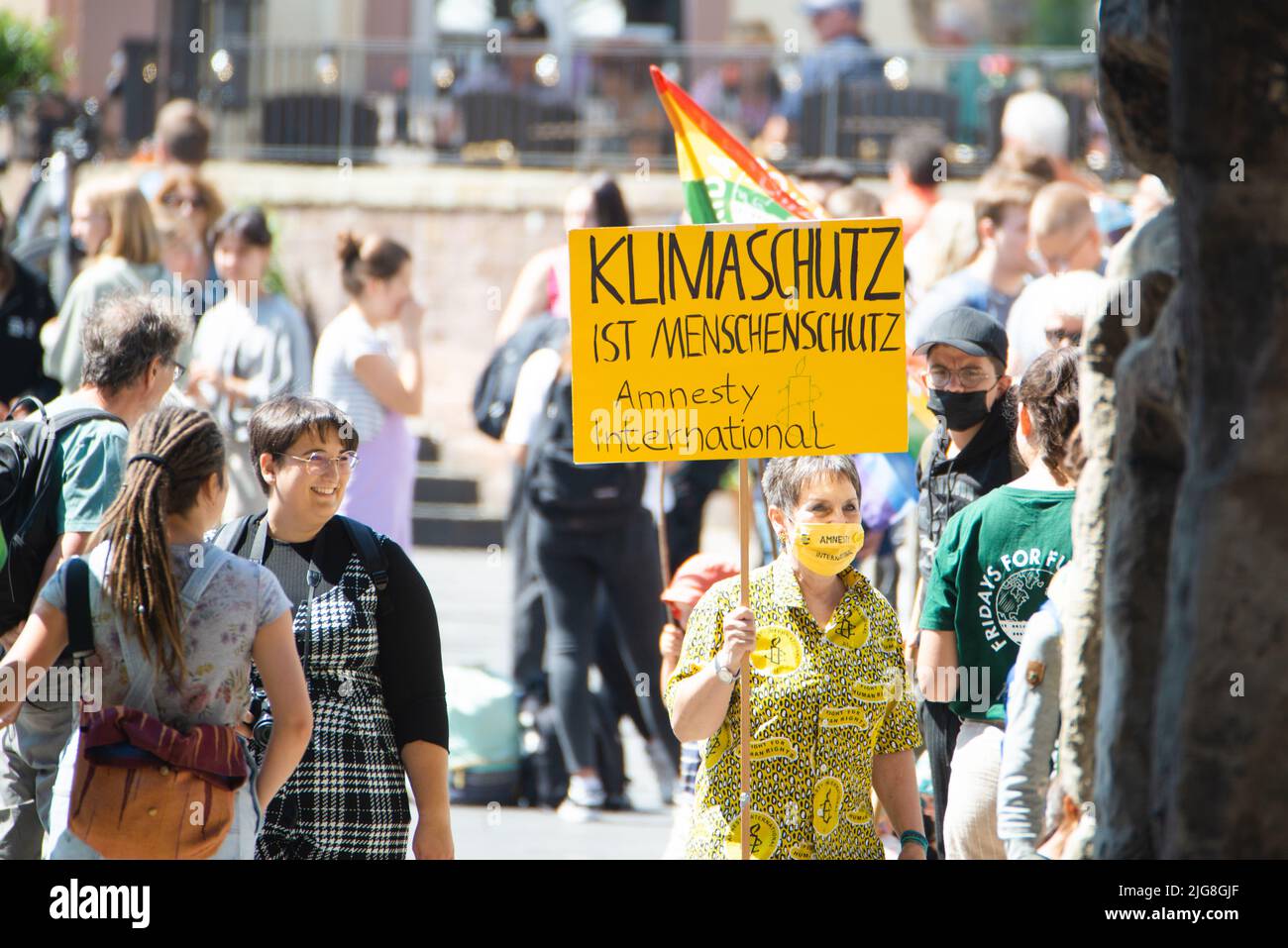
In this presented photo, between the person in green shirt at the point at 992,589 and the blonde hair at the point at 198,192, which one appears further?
the blonde hair at the point at 198,192

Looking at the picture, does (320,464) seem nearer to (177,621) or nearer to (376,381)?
(177,621)

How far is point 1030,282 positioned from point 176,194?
410 centimetres

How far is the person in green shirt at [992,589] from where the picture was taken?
4867mm

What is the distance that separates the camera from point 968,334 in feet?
18.8

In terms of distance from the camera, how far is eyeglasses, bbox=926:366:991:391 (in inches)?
225

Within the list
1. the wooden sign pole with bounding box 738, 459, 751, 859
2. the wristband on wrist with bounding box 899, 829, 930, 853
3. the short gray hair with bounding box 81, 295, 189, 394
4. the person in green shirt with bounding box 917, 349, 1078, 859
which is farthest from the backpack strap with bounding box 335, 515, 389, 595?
the person in green shirt with bounding box 917, 349, 1078, 859

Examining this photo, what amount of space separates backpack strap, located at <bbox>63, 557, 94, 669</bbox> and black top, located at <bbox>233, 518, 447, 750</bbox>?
539 millimetres

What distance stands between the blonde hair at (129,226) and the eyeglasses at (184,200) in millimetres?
1104

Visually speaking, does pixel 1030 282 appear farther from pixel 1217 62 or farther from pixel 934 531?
pixel 1217 62

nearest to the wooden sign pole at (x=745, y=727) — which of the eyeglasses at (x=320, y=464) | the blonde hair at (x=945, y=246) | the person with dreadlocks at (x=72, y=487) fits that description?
the eyeglasses at (x=320, y=464)

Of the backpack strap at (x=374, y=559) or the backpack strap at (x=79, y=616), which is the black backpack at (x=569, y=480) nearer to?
the backpack strap at (x=374, y=559)

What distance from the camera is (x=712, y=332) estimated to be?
15.3 ft
